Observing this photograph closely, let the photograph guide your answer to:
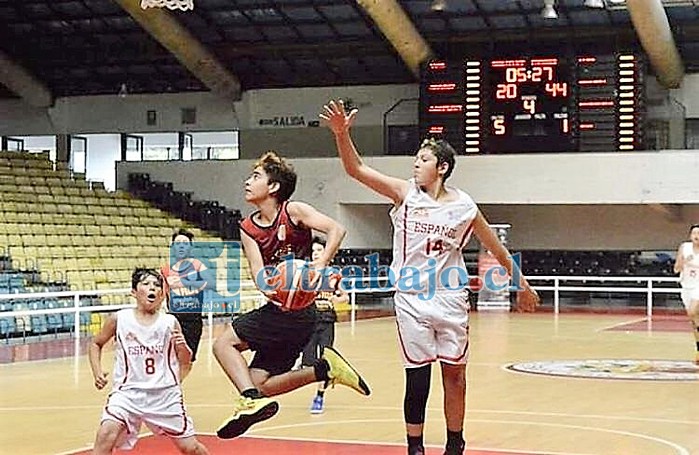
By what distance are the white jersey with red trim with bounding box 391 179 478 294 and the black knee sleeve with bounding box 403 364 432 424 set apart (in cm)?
51

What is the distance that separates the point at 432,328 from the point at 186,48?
2314 cm

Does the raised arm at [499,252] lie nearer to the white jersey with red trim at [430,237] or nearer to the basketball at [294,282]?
the white jersey with red trim at [430,237]

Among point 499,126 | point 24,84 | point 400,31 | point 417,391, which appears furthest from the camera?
point 24,84

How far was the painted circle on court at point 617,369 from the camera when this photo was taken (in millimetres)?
14562

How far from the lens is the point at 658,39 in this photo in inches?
1054

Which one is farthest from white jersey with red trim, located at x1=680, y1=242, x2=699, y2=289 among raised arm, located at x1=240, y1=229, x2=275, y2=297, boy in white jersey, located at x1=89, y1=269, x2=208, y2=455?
boy in white jersey, located at x1=89, y1=269, x2=208, y2=455

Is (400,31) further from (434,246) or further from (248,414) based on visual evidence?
(248,414)

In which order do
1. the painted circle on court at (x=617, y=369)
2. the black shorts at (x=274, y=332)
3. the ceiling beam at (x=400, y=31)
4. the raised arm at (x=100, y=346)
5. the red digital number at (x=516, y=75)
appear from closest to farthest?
the raised arm at (x=100, y=346)
the black shorts at (x=274, y=332)
the painted circle on court at (x=617, y=369)
the red digital number at (x=516, y=75)
the ceiling beam at (x=400, y=31)

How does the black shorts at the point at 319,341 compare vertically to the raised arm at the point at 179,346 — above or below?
below

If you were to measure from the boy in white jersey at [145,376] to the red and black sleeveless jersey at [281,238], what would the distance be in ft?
2.00

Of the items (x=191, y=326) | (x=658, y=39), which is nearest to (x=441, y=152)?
(x=191, y=326)

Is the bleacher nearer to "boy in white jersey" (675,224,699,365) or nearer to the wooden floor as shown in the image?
the wooden floor

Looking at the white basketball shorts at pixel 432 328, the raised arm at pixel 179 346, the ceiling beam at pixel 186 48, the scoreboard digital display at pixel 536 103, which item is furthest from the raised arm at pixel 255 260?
the ceiling beam at pixel 186 48

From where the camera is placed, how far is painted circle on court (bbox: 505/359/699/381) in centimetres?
1456
